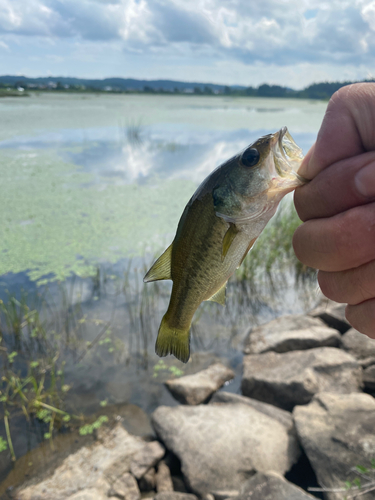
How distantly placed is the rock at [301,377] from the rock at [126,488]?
6.59 feet

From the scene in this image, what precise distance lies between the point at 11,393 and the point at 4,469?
1058 millimetres

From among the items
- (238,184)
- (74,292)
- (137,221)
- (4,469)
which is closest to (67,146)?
(137,221)

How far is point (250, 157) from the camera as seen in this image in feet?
4.34

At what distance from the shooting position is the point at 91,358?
577 cm

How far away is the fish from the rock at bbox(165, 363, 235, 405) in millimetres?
3941

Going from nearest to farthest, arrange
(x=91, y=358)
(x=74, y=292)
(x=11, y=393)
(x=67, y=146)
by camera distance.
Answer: (x=11, y=393) → (x=91, y=358) → (x=74, y=292) → (x=67, y=146)

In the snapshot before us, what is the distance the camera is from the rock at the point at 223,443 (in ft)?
11.6

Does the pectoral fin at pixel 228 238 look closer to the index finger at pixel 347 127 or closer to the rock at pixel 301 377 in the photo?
the index finger at pixel 347 127

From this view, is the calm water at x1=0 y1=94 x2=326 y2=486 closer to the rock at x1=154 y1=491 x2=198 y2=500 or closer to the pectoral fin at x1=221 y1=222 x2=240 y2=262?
the rock at x1=154 y1=491 x2=198 y2=500

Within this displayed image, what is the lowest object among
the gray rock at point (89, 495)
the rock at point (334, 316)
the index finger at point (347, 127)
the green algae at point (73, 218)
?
the gray rock at point (89, 495)

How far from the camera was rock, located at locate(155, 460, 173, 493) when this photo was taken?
3765 millimetres

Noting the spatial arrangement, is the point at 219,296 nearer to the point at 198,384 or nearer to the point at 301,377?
the point at 301,377

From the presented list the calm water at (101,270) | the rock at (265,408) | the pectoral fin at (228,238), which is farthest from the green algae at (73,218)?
the pectoral fin at (228,238)

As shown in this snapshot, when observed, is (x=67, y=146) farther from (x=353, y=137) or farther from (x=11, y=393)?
(x=353, y=137)
